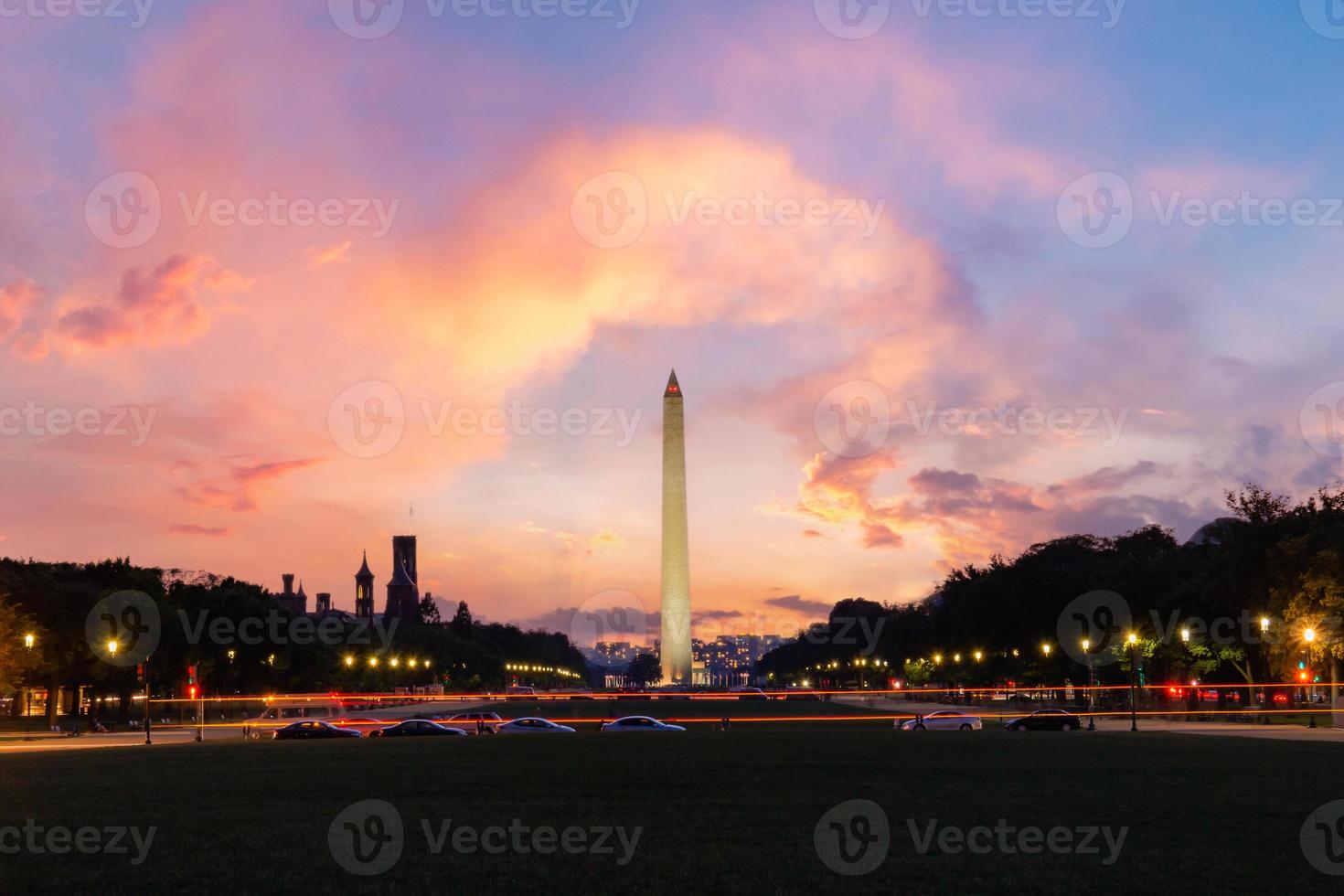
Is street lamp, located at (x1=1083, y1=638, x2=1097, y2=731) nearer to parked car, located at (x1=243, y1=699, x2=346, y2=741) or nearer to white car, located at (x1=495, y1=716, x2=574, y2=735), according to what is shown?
white car, located at (x1=495, y1=716, x2=574, y2=735)

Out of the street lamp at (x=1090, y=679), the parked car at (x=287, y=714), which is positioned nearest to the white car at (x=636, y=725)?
the parked car at (x=287, y=714)

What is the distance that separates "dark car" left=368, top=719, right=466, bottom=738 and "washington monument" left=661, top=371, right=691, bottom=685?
80518 millimetres

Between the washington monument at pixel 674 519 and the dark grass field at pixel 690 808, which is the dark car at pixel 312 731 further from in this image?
the washington monument at pixel 674 519

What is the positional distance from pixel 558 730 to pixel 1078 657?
2150 inches

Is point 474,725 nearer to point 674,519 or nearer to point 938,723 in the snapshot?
point 938,723

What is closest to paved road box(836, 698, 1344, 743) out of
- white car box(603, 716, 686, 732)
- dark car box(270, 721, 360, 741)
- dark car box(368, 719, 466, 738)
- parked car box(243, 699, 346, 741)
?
white car box(603, 716, 686, 732)

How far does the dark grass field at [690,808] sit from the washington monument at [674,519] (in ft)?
310

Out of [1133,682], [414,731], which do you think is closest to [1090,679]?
[1133,682]

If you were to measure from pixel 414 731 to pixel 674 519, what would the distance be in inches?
3266

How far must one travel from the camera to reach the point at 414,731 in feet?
187

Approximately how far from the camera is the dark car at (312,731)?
5725 centimetres

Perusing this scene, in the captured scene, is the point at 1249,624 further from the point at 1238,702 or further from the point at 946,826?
the point at 946,826

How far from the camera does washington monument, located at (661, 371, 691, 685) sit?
138 m

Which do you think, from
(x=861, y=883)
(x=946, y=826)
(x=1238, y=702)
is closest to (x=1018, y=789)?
(x=946, y=826)
